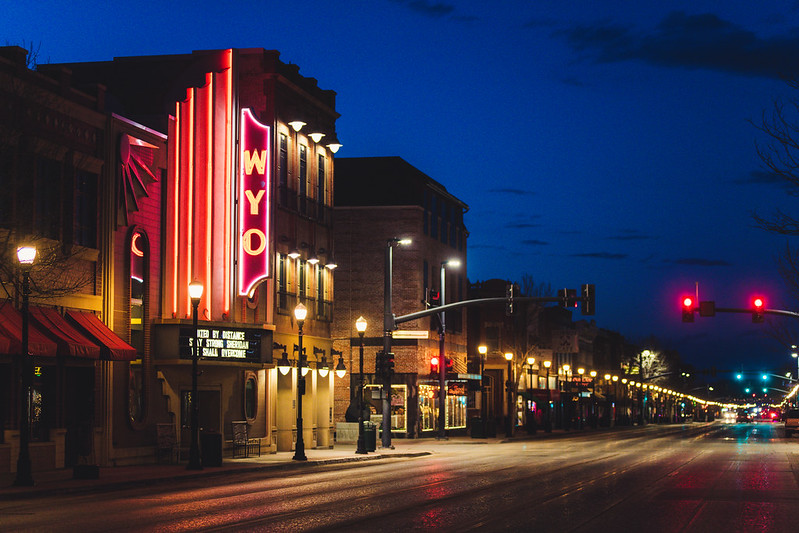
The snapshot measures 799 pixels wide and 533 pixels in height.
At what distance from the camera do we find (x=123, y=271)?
34.2 metres

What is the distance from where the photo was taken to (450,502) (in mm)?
21203

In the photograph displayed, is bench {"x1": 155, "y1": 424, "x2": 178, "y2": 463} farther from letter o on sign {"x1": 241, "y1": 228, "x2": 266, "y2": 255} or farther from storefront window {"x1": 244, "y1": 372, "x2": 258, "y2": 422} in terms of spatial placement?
letter o on sign {"x1": 241, "y1": 228, "x2": 266, "y2": 255}

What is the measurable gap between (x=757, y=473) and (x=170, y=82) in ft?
81.3

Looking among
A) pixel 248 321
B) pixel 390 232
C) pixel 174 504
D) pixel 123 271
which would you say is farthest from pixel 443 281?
pixel 174 504

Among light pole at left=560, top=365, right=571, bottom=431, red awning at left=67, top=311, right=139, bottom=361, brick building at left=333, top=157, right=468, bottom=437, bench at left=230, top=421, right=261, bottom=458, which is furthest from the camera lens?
light pole at left=560, top=365, right=571, bottom=431

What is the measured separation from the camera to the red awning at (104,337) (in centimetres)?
3085

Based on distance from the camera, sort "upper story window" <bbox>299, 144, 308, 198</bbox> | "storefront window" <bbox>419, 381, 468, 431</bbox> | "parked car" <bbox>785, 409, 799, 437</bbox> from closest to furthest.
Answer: "upper story window" <bbox>299, 144, 308, 198</bbox>
"storefront window" <bbox>419, 381, 468, 431</bbox>
"parked car" <bbox>785, 409, 799, 437</bbox>

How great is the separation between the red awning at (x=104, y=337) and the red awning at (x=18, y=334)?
218 cm

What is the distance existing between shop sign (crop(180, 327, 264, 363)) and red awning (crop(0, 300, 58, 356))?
770 cm

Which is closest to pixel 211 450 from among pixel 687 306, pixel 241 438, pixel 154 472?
pixel 154 472

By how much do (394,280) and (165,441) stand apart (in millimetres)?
29353

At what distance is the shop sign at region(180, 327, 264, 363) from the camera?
36312 millimetres

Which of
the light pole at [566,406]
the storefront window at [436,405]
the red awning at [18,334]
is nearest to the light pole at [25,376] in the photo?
the red awning at [18,334]

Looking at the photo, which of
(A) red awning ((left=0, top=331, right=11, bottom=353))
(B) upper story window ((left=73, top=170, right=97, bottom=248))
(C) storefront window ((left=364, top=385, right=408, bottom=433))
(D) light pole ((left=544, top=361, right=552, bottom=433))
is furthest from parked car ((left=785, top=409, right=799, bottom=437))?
(A) red awning ((left=0, top=331, right=11, bottom=353))
